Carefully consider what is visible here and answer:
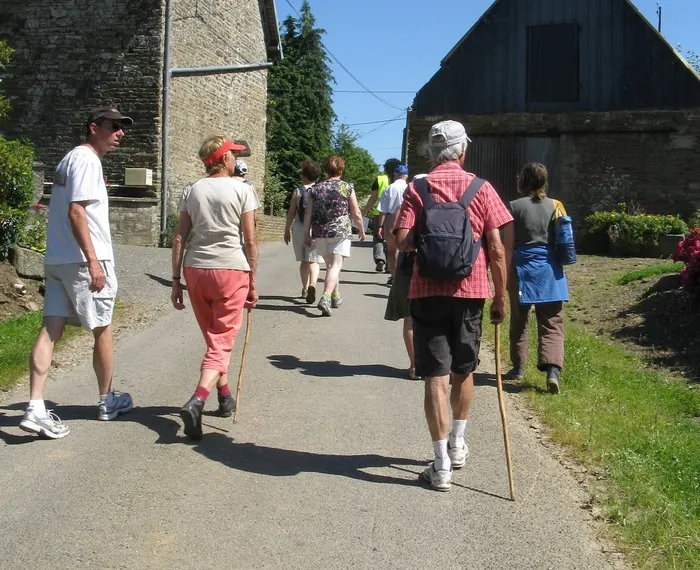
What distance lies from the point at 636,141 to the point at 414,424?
62.1 ft

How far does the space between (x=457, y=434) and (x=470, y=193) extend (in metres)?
1.39

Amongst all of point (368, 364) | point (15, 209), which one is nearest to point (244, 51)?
point (15, 209)

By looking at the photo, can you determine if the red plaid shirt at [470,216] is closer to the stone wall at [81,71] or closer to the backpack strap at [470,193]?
the backpack strap at [470,193]

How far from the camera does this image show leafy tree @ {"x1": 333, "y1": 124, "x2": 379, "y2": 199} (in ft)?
200

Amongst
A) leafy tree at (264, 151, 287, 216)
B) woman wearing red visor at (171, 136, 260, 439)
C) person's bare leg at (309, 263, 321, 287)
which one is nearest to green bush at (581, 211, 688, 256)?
person's bare leg at (309, 263, 321, 287)

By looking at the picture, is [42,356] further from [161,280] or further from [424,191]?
[161,280]

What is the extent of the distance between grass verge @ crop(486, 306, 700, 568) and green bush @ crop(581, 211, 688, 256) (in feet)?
30.0

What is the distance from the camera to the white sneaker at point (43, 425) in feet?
17.2

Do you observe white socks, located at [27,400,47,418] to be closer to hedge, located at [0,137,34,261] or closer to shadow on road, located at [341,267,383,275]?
hedge, located at [0,137,34,261]

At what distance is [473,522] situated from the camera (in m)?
4.25

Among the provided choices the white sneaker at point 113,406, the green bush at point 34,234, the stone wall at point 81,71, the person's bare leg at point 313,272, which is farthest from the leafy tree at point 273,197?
the white sneaker at point 113,406

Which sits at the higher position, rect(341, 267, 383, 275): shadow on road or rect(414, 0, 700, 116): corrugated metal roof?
rect(414, 0, 700, 116): corrugated metal roof

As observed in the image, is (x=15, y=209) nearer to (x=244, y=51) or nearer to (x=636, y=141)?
(x=244, y=51)

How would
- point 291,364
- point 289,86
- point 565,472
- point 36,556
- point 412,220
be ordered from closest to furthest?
point 36,556, point 412,220, point 565,472, point 291,364, point 289,86
